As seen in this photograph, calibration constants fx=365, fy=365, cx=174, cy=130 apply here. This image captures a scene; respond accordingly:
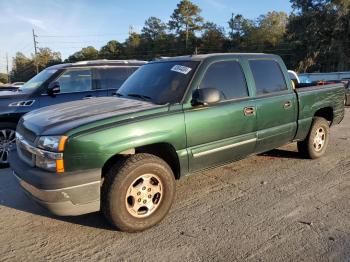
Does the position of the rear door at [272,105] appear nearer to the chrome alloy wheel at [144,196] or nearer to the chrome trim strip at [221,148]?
the chrome trim strip at [221,148]

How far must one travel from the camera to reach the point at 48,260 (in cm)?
331

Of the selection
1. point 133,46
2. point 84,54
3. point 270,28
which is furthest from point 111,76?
point 84,54

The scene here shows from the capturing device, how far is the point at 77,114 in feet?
13.1

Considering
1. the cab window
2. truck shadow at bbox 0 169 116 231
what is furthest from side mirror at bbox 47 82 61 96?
truck shadow at bbox 0 169 116 231

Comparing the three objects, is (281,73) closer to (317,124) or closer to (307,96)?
(307,96)

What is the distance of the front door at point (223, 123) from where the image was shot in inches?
169

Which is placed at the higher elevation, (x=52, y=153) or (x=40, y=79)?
(x=40, y=79)

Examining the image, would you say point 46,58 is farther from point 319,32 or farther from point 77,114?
point 77,114

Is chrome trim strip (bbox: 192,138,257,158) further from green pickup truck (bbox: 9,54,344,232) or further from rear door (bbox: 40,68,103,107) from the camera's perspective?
rear door (bbox: 40,68,103,107)

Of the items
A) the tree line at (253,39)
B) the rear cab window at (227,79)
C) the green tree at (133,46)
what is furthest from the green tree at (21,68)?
the rear cab window at (227,79)

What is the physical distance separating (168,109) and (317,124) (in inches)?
128

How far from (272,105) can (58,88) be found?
4.07 m

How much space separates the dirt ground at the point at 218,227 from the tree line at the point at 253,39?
26237 millimetres

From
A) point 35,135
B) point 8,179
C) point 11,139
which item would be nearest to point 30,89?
point 11,139
